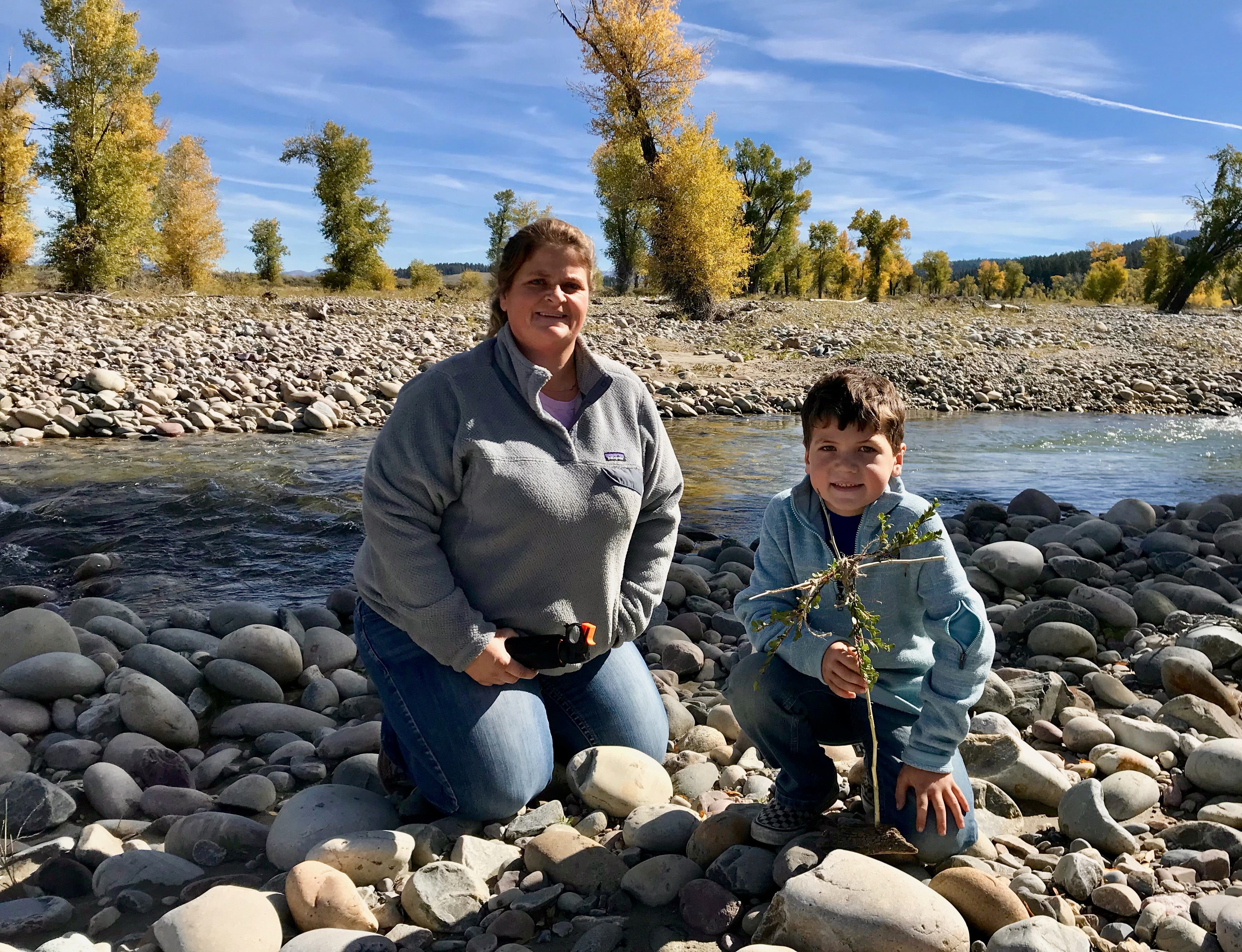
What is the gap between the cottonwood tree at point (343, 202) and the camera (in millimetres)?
32969

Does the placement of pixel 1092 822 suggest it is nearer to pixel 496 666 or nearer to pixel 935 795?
pixel 935 795

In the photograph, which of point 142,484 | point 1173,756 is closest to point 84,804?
point 1173,756

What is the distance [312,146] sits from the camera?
108ft

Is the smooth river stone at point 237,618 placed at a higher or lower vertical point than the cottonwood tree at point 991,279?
lower

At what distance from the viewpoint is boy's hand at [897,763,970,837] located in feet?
6.70

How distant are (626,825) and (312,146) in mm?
35051

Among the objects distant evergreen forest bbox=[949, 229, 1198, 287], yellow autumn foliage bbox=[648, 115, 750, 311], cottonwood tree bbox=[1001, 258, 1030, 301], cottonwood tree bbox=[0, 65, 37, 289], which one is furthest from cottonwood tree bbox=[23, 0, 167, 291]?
distant evergreen forest bbox=[949, 229, 1198, 287]

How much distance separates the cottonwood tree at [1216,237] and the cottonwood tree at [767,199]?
15.6 metres

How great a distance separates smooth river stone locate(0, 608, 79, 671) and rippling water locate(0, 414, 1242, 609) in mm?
1164

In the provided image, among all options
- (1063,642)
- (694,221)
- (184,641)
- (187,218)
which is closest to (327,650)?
→ (184,641)

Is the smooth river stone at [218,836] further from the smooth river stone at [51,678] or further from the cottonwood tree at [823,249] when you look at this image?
the cottonwood tree at [823,249]

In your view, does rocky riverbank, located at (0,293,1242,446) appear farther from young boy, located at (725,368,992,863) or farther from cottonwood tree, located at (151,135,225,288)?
cottonwood tree, located at (151,135,225,288)

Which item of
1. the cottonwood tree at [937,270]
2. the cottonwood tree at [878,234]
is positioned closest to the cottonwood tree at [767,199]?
→ the cottonwood tree at [878,234]

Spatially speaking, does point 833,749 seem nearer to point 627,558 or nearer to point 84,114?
point 627,558
